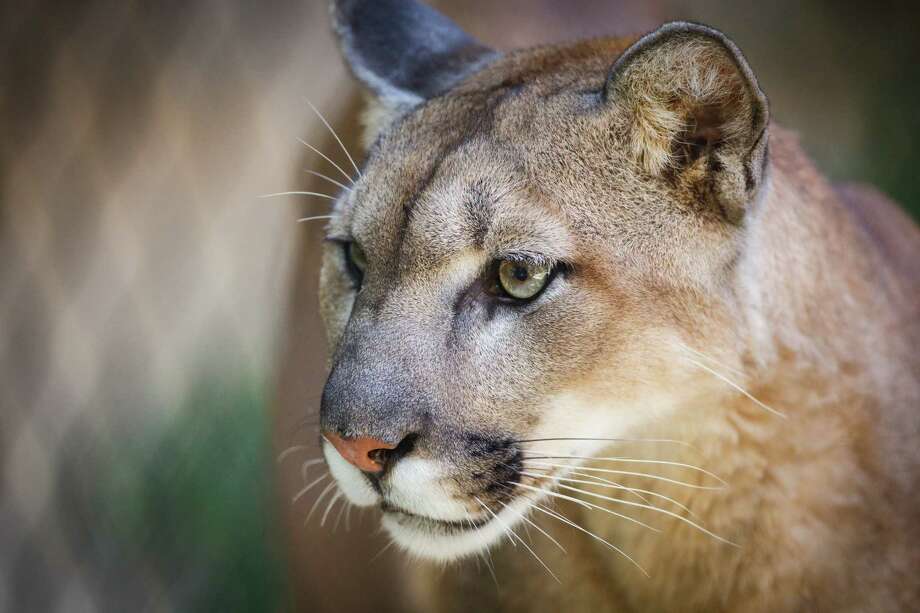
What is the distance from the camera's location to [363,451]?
5.78ft

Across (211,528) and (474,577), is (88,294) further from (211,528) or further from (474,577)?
(474,577)

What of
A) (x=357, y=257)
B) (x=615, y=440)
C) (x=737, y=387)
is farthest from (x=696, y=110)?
(x=357, y=257)

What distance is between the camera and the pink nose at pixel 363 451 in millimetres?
1744

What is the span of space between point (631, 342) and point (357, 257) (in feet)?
2.02

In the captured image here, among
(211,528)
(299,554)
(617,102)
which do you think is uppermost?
(617,102)

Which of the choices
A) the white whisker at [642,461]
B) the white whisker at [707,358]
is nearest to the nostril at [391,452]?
the white whisker at [642,461]

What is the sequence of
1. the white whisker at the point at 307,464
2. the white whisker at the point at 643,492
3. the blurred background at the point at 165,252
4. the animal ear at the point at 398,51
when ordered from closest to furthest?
the white whisker at the point at 643,492
the white whisker at the point at 307,464
the animal ear at the point at 398,51
the blurred background at the point at 165,252

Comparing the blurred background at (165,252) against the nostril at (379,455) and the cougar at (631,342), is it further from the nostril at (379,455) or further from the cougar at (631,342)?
the nostril at (379,455)

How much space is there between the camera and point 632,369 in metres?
1.90

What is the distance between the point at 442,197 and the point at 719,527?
2.88 feet

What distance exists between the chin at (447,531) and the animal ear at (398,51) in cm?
99

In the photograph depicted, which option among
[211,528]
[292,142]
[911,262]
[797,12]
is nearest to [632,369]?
[911,262]

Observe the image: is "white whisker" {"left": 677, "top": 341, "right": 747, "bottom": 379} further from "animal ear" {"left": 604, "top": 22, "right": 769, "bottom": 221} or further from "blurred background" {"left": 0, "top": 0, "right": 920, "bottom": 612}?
"blurred background" {"left": 0, "top": 0, "right": 920, "bottom": 612}

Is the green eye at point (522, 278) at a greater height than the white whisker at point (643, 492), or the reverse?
the green eye at point (522, 278)
